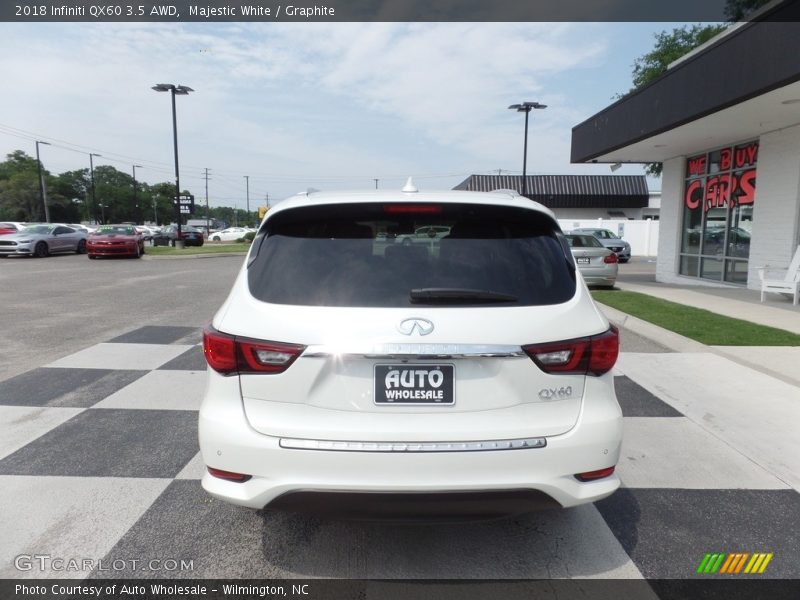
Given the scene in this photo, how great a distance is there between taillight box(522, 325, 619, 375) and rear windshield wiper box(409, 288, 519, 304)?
0.85 feet

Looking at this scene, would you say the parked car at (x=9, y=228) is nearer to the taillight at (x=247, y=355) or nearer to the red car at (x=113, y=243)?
the red car at (x=113, y=243)

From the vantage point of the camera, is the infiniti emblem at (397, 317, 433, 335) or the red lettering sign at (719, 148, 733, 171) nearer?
the infiniti emblem at (397, 317, 433, 335)

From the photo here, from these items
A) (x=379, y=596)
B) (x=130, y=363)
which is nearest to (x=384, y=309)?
(x=379, y=596)

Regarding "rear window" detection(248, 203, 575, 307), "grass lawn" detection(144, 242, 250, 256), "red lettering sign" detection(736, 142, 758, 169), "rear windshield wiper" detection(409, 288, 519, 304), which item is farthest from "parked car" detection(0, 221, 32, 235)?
"rear windshield wiper" detection(409, 288, 519, 304)

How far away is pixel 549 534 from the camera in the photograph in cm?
307

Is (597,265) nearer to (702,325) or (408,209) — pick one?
(702,325)

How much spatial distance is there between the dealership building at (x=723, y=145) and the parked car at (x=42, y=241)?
2381 centimetres

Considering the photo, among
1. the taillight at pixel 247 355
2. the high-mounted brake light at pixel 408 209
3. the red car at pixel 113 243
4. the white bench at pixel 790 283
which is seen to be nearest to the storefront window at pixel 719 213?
the white bench at pixel 790 283

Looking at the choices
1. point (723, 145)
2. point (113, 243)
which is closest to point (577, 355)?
point (723, 145)

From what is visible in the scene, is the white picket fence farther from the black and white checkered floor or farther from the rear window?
the rear window

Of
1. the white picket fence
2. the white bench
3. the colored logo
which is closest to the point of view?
the colored logo

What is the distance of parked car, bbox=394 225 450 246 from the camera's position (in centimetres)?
266

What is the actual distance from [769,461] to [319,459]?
3480mm

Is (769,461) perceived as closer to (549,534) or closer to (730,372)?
(549,534)
